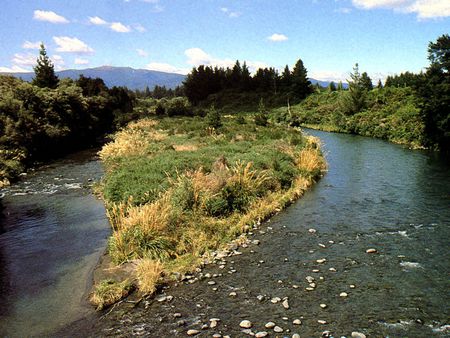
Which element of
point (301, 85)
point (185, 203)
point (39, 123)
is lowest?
point (185, 203)

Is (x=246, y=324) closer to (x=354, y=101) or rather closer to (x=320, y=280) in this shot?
(x=320, y=280)

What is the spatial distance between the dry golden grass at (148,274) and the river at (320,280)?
1.30 feet

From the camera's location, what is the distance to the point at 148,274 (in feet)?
37.6

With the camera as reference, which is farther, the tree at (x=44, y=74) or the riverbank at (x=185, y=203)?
the tree at (x=44, y=74)

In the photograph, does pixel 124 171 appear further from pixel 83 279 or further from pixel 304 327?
pixel 304 327

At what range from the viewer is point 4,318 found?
33.1 ft

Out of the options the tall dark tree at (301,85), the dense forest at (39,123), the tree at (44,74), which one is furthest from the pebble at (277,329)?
the tall dark tree at (301,85)

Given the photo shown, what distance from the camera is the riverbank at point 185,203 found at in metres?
12.8

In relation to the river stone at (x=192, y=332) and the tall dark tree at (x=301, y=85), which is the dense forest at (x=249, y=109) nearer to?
the tall dark tree at (x=301, y=85)

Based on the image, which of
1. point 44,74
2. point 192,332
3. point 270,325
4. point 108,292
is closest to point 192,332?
point 192,332

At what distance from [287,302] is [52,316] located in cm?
662

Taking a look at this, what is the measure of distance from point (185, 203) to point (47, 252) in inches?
231

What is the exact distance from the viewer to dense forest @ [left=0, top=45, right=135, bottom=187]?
3219cm

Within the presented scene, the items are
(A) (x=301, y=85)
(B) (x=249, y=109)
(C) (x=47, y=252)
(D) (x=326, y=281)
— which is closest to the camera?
(D) (x=326, y=281)
